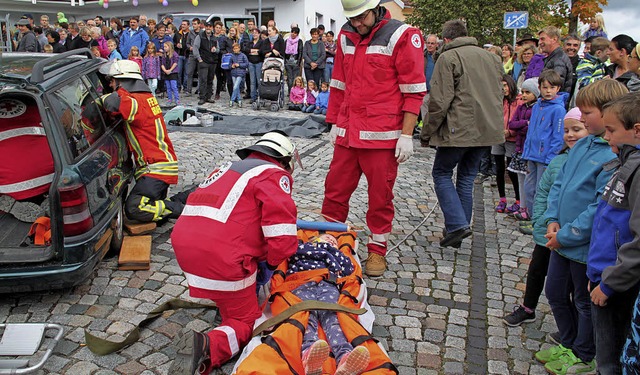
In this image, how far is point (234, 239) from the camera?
3.24 meters

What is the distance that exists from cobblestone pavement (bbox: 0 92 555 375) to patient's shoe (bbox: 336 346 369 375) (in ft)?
2.31

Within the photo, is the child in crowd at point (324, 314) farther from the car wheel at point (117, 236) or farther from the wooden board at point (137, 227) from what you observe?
the wooden board at point (137, 227)

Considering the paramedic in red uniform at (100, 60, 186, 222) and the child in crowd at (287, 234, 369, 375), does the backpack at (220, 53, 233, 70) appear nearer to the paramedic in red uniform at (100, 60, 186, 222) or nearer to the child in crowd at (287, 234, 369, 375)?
the paramedic in red uniform at (100, 60, 186, 222)

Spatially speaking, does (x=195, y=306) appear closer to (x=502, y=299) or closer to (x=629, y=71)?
(x=502, y=299)

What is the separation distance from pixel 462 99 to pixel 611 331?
104 inches

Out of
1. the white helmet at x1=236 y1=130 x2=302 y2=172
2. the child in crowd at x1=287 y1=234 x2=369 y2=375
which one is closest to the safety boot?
the child in crowd at x1=287 y1=234 x2=369 y2=375

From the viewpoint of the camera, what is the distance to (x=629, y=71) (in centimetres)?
539

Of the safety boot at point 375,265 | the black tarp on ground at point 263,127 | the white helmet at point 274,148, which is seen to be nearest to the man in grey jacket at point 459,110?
the safety boot at point 375,265

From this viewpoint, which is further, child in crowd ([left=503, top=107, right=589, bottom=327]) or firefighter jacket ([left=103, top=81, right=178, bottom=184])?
firefighter jacket ([left=103, top=81, right=178, bottom=184])

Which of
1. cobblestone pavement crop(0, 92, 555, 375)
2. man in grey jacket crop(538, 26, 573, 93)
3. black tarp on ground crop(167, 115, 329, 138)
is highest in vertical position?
man in grey jacket crop(538, 26, 573, 93)

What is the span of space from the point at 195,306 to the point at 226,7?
76.5 feet

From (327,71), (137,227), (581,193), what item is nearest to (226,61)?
(327,71)

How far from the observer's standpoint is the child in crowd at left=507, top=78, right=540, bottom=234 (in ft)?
19.9

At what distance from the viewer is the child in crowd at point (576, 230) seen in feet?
9.89
